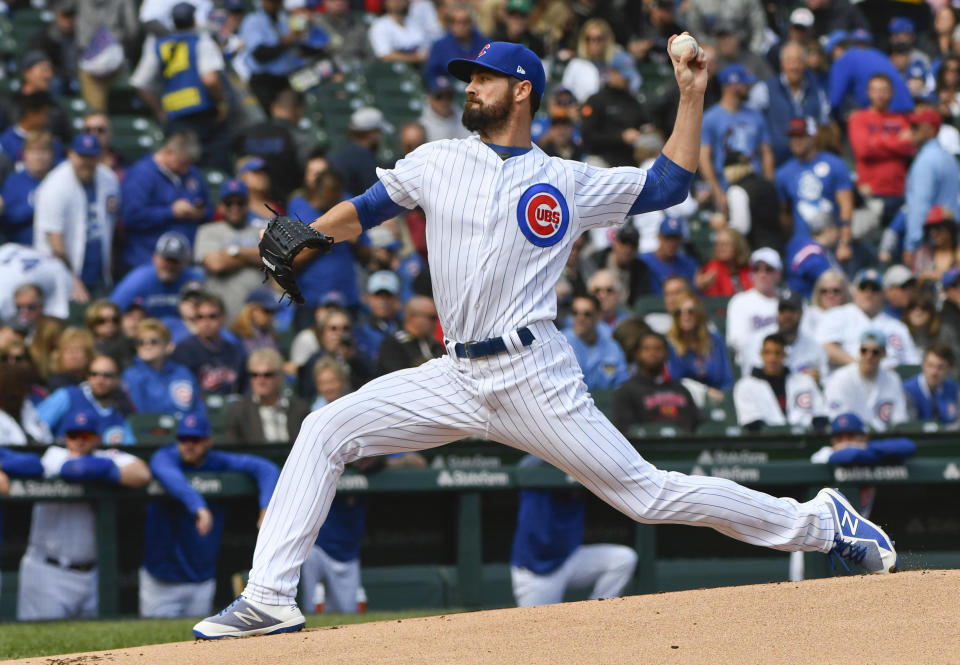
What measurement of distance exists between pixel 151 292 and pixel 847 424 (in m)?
4.28

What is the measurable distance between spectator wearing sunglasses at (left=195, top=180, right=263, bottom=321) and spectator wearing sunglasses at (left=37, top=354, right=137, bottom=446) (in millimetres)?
1527

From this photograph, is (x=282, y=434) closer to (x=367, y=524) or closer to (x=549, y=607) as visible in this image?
(x=367, y=524)

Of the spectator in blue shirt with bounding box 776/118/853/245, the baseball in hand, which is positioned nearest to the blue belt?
the baseball in hand

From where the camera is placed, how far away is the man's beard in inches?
181

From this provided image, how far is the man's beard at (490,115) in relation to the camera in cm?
461

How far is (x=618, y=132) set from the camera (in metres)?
11.4

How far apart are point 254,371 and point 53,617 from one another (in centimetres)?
169

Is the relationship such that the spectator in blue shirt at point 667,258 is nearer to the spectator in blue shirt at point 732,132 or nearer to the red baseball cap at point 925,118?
the spectator in blue shirt at point 732,132

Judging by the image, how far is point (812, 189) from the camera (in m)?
11.3

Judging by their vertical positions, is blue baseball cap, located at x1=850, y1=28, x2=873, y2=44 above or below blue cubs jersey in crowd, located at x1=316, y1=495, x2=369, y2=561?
above

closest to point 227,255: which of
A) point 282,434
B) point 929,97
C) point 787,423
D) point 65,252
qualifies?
point 65,252

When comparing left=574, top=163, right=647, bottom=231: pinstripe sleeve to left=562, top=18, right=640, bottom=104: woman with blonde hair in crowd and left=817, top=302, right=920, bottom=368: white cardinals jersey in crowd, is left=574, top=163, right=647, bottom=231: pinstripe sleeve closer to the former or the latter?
left=817, top=302, right=920, bottom=368: white cardinals jersey in crowd

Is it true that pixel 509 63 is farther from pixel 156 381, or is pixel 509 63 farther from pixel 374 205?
pixel 156 381

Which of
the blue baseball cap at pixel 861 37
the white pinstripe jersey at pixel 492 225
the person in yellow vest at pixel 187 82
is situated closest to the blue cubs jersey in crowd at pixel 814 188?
the blue baseball cap at pixel 861 37
